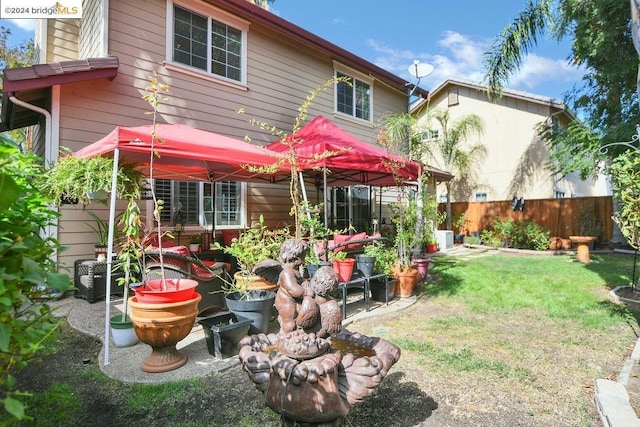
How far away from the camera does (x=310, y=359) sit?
1.95 m

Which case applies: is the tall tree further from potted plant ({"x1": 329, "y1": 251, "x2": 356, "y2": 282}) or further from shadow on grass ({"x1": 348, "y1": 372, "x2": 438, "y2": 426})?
shadow on grass ({"x1": 348, "y1": 372, "x2": 438, "y2": 426})

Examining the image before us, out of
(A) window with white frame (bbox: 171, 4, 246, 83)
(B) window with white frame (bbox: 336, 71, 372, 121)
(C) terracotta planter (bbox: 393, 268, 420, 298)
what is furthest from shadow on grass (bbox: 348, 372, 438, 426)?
(B) window with white frame (bbox: 336, 71, 372, 121)

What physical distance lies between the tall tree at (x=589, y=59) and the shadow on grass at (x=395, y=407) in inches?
376

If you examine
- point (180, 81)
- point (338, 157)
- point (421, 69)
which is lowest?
point (338, 157)

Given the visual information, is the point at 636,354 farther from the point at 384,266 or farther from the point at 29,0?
the point at 29,0

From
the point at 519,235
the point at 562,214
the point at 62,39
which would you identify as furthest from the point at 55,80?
the point at 562,214

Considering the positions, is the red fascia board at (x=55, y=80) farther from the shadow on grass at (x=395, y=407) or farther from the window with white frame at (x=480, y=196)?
the window with white frame at (x=480, y=196)

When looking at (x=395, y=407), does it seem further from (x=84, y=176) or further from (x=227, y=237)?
(x=227, y=237)

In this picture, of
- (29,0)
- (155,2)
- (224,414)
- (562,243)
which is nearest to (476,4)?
(562,243)

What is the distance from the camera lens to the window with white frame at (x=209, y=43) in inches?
283

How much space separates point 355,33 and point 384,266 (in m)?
11.8

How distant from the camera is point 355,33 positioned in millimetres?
14148

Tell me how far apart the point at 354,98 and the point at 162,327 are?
9.48m

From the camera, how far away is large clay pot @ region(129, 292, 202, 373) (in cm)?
304
